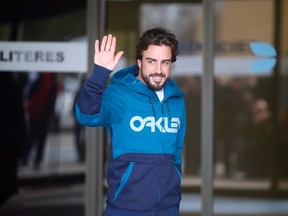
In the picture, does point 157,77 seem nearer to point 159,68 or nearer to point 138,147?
point 159,68

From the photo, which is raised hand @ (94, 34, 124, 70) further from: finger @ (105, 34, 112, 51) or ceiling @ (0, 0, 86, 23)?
ceiling @ (0, 0, 86, 23)

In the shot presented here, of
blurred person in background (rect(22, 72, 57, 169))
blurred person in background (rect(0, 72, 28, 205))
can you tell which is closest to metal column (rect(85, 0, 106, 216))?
blurred person in background (rect(22, 72, 57, 169))

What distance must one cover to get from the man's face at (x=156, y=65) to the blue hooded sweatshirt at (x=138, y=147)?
0.20ft

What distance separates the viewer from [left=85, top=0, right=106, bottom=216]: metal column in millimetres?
4816

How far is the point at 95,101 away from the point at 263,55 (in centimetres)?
306

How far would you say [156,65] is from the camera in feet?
9.19

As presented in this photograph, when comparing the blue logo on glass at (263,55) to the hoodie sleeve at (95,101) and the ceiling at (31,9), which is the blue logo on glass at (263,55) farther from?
the hoodie sleeve at (95,101)

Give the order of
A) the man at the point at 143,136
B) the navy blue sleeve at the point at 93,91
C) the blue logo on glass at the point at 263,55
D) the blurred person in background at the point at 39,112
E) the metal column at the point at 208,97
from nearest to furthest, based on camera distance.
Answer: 1. the navy blue sleeve at the point at 93,91
2. the man at the point at 143,136
3. the metal column at the point at 208,97
4. the blurred person in background at the point at 39,112
5. the blue logo on glass at the point at 263,55

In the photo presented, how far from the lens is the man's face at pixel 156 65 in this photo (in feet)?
9.19

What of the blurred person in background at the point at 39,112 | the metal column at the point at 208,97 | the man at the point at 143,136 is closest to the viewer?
the man at the point at 143,136

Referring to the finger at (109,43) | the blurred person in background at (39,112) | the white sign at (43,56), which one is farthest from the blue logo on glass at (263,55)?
the finger at (109,43)

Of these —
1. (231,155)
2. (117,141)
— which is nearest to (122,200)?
(117,141)

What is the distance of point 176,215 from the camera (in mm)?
2910

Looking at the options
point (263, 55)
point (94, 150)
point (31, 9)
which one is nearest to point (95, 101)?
point (94, 150)
